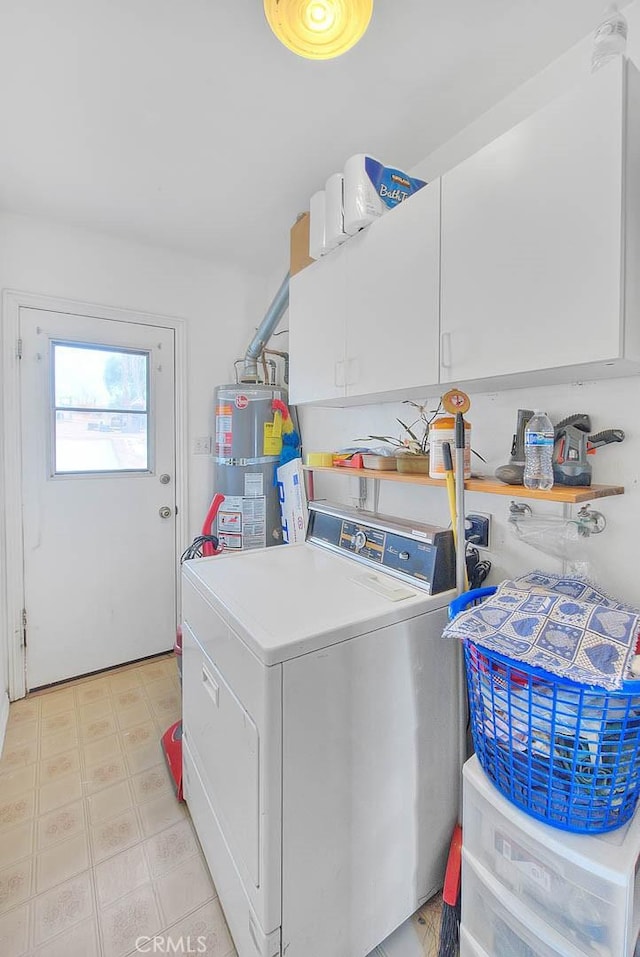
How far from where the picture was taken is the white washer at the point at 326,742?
0.98m

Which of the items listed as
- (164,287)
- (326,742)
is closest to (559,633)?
(326,742)

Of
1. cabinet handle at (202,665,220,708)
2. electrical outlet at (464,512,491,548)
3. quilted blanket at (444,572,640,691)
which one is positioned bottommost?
cabinet handle at (202,665,220,708)

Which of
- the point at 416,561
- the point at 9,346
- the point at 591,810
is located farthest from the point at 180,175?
the point at 591,810

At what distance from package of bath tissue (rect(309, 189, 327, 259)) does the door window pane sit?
1.35 m

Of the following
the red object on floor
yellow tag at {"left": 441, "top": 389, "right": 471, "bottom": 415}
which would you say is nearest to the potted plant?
yellow tag at {"left": 441, "top": 389, "right": 471, "bottom": 415}

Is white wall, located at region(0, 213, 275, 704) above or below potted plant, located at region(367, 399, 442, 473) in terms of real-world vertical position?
above

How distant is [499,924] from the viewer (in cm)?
96

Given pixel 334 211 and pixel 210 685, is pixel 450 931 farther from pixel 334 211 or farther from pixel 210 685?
pixel 334 211

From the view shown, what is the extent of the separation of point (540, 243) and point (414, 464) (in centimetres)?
72

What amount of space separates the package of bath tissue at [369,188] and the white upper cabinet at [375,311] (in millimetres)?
53

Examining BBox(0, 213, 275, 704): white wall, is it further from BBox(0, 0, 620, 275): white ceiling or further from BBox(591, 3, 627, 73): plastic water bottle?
BBox(591, 3, 627, 73): plastic water bottle

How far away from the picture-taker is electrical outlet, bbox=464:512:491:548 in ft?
4.90

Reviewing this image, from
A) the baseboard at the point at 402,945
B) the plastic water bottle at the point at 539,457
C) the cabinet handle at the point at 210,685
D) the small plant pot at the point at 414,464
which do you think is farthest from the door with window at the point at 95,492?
the plastic water bottle at the point at 539,457

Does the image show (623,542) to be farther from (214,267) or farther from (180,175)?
(214,267)
